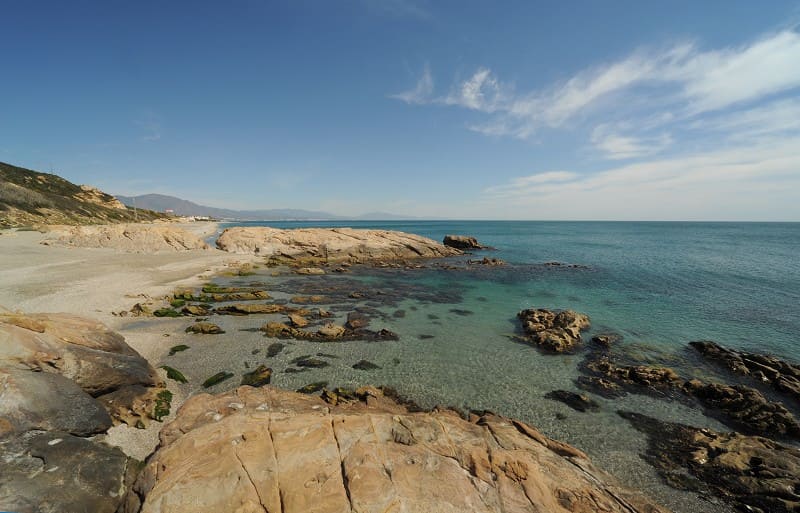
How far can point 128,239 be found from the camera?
49.9 metres

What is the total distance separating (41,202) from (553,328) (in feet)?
402

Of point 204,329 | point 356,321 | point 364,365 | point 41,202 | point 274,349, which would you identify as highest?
point 41,202

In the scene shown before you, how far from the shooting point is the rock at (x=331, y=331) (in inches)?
775

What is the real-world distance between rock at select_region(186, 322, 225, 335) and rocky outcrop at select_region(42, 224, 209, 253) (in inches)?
1580

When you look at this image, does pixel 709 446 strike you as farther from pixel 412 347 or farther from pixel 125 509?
pixel 125 509

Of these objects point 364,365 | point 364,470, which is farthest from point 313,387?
point 364,470

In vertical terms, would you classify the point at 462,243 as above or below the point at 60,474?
above

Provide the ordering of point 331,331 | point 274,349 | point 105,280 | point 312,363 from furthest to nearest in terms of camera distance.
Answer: point 105,280 < point 331,331 < point 274,349 < point 312,363

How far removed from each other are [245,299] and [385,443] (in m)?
23.5

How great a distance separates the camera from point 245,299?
2709 centimetres

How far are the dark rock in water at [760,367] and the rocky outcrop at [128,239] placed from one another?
216ft

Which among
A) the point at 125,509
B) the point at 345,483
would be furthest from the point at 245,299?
the point at 345,483

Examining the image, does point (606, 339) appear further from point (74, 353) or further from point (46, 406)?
point (74, 353)

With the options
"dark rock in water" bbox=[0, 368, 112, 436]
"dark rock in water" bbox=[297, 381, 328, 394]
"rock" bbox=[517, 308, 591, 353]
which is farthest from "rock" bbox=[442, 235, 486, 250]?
"dark rock in water" bbox=[0, 368, 112, 436]
